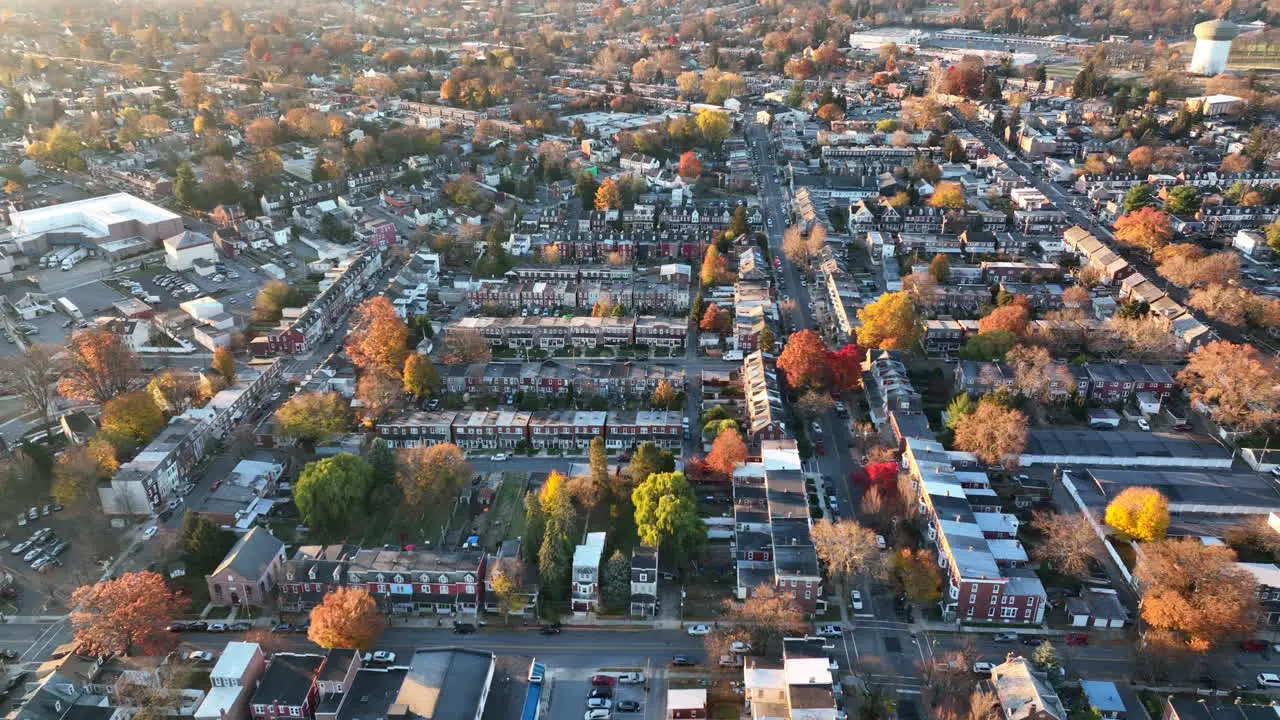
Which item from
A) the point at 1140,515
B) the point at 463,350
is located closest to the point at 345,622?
the point at 463,350

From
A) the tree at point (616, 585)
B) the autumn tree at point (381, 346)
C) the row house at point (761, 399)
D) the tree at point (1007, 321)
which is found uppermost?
the autumn tree at point (381, 346)

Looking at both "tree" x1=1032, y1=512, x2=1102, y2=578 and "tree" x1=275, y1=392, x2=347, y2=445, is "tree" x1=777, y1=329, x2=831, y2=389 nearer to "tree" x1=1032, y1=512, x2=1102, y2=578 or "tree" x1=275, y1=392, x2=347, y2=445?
"tree" x1=1032, y1=512, x2=1102, y2=578

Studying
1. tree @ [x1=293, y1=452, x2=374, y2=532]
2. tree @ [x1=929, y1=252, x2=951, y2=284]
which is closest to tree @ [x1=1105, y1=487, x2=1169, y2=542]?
tree @ [x1=929, y1=252, x2=951, y2=284]

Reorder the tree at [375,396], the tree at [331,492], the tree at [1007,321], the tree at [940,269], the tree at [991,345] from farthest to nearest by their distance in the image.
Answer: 1. the tree at [940,269]
2. the tree at [1007,321]
3. the tree at [991,345]
4. the tree at [375,396]
5. the tree at [331,492]

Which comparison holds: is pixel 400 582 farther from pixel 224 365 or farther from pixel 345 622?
pixel 224 365

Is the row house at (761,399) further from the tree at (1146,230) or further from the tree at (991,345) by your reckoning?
the tree at (1146,230)

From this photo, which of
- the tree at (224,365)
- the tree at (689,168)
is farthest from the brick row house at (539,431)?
the tree at (689,168)
